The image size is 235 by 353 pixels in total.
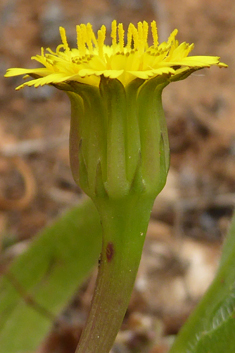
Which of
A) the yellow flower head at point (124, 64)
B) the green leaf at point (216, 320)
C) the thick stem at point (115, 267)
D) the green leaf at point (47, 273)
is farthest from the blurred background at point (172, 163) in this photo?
the yellow flower head at point (124, 64)

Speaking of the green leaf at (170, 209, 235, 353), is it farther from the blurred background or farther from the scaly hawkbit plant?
the blurred background

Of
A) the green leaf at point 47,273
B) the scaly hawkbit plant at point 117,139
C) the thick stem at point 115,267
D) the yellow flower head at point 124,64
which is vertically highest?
the yellow flower head at point 124,64

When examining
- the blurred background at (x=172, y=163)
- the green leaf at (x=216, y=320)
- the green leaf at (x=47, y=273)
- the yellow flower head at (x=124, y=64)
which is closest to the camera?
the yellow flower head at (x=124, y=64)

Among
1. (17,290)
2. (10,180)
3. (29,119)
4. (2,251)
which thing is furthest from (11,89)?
(17,290)

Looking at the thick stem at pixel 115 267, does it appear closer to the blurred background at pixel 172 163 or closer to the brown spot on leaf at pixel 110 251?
the brown spot on leaf at pixel 110 251

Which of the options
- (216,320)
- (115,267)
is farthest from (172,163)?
(115,267)

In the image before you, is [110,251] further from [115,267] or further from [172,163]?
[172,163]

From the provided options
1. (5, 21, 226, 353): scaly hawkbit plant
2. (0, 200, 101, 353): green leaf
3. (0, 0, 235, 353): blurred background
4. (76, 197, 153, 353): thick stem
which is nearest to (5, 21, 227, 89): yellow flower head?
(5, 21, 226, 353): scaly hawkbit plant

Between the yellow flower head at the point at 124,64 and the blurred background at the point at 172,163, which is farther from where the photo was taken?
the blurred background at the point at 172,163
